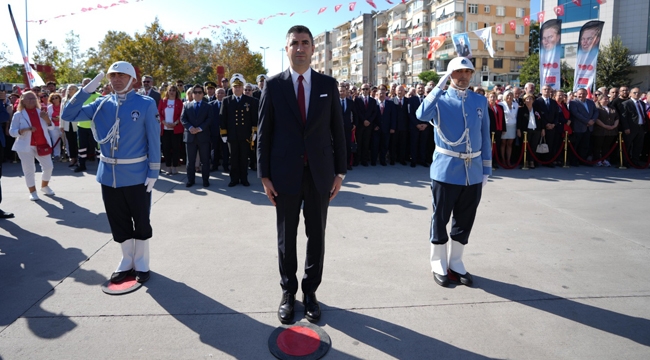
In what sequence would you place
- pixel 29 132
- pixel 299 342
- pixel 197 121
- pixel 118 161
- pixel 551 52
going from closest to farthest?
pixel 299 342 < pixel 118 161 < pixel 29 132 < pixel 197 121 < pixel 551 52

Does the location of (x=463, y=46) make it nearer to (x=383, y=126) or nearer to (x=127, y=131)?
(x=383, y=126)

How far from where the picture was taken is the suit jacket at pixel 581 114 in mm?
11633

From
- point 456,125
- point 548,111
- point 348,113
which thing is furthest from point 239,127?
point 548,111

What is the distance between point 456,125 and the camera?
4.36m

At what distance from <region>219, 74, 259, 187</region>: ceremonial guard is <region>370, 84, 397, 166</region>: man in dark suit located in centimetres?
362

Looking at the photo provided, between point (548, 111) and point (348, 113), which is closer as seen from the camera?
point (348, 113)

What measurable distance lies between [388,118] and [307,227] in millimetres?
8397

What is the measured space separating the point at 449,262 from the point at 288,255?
1792mm

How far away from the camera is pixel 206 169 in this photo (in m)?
9.27

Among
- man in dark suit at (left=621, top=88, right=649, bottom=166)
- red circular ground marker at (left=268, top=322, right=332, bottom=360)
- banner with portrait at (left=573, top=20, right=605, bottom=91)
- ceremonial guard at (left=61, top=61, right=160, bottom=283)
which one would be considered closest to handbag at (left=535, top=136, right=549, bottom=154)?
man in dark suit at (left=621, top=88, right=649, bottom=166)

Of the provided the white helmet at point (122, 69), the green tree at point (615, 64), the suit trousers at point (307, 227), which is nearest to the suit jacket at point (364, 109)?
the white helmet at point (122, 69)

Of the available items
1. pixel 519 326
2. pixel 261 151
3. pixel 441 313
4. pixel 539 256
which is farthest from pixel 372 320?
pixel 539 256

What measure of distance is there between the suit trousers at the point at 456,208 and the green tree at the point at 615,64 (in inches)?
1586

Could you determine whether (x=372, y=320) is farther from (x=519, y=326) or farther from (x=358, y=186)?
(x=358, y=186)
